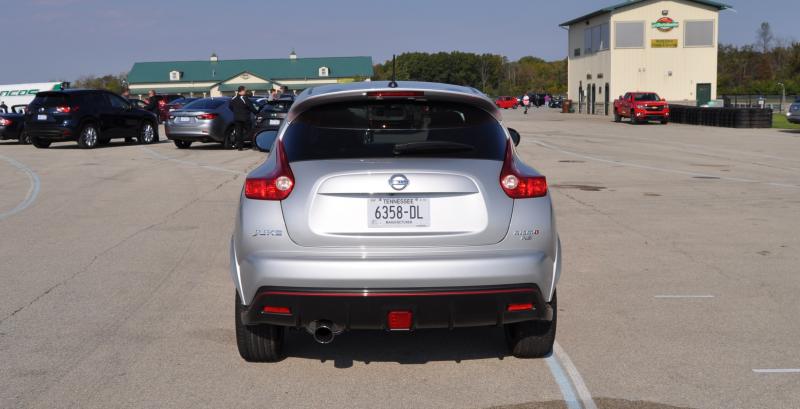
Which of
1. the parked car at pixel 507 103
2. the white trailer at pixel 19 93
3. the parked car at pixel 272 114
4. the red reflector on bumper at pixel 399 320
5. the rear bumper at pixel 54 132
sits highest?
the white trailer at pixel 19 93

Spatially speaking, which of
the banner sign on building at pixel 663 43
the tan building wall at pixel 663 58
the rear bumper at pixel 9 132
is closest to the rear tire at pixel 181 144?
the rear bumper at pixel 9 132

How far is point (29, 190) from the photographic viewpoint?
15453 millimetres

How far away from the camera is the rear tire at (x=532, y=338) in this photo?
5.27 meters

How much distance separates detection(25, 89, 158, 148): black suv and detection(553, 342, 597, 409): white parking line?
23.3 meters

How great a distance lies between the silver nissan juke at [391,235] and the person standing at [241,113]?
2037 centimetres

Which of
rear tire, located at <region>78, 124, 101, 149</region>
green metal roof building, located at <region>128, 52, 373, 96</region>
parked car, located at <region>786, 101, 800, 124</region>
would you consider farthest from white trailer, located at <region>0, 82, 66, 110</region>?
green metal roof building, located at <region>128, 52, 373, 96</region>

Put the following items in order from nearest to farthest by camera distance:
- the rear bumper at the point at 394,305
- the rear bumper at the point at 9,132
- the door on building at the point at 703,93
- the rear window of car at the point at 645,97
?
the rear bumper at the point at 394,305, the rear bumper at the point at 9,132, the rear window of car at the point at 645,97, the door on building at the point at 703,93

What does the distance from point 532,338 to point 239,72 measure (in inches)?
4807

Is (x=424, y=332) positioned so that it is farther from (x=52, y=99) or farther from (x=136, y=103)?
(x=136, y=103)

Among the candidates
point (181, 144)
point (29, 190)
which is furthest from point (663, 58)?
point (29, 190)

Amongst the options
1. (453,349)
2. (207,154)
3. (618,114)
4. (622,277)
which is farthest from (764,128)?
(453,349)

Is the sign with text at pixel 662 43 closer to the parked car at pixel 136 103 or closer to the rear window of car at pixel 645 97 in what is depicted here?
the rear window of car at pixel 645 97

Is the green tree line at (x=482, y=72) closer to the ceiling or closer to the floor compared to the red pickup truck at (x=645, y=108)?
closer to the ceiling

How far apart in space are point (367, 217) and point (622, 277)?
12.6ft
